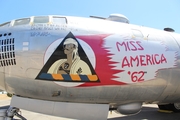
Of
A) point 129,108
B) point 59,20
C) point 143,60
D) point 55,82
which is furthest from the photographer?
point 129,108

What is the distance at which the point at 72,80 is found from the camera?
4430 mm

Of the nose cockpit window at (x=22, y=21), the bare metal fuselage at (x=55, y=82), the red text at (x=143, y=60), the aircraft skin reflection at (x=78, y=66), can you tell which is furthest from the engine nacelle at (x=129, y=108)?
the nose cockpit window at (x=22, y=21)

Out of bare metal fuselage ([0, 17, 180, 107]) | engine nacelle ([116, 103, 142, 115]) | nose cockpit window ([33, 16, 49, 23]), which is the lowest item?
engine nacelle ([116, 103, 142, 115])

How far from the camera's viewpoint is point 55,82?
173 inches

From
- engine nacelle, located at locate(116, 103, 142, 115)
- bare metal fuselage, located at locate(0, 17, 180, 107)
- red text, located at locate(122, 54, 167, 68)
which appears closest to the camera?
bare metal fuselage, located at locate(0, 17, 180, 107)

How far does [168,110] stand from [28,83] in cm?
879

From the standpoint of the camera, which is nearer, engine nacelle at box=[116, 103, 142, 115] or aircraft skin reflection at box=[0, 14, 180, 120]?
aircraft skin reflection at box=[0, 14, 180, 120]

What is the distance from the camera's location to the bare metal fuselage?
4.39m

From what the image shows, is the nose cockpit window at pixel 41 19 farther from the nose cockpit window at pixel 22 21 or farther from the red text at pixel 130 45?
the red text at pixel 130 45

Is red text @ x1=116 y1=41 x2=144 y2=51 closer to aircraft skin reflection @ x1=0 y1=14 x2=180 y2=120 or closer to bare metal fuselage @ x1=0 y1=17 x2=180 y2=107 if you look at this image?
aircraft skin reflection @ x1=0 y1=14 x2=180 y2=120

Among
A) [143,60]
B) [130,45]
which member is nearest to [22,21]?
[130,45]

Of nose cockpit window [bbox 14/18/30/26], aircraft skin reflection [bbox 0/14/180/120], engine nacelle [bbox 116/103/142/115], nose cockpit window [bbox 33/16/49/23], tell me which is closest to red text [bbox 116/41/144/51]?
aircraft skin reflection [bbox 0/14/180/120]

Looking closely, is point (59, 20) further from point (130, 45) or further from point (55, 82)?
point (130, 45)

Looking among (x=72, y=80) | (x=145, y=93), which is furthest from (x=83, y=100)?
(x=145, y=93)
